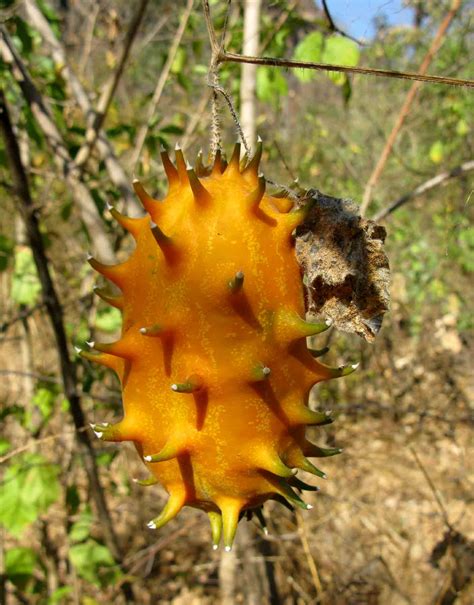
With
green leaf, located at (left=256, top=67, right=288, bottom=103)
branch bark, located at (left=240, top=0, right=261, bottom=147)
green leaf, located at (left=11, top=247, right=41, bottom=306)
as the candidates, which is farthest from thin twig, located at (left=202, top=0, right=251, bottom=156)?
green leaf, located at (left=11, top=247, right=41, bottom=306)

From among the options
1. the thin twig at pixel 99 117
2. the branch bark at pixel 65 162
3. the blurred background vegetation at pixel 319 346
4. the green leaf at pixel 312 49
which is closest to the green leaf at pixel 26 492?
the blurred background vegetation at pixel 319 346

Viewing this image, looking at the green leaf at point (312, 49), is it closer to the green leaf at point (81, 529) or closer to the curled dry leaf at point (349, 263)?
the curled dry leaf at point (349, 263)

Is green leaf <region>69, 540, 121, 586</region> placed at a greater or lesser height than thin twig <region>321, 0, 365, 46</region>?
lesser

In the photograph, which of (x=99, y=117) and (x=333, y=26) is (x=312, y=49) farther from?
(x=99, y=117)

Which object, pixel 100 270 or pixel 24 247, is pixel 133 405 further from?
pixel 24 247

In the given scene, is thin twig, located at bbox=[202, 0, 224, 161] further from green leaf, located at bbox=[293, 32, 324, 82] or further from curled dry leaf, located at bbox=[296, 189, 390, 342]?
green leaf, located at bbox=[293, 32, 324, 82]

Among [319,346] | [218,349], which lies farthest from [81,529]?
[319,346]
